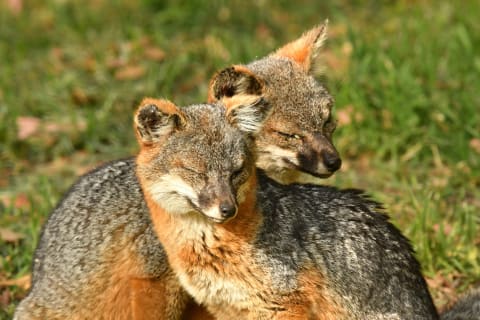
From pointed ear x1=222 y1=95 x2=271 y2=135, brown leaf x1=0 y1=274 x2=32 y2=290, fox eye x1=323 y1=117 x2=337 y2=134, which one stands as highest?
pointed ear x1=222 y1=95 x2=271 y2=135

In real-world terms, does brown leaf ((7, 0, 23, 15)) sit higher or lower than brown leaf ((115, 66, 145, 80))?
higher

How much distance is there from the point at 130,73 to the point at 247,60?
128cm

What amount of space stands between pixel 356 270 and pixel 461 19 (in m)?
5.27

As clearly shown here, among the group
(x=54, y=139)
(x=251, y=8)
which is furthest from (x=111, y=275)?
(x=251, y=8)

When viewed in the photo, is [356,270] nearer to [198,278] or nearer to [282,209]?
[282,209]

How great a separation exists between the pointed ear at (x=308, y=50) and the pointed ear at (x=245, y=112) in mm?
1150

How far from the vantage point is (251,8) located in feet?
40.2

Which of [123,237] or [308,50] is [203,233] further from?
[308,50]

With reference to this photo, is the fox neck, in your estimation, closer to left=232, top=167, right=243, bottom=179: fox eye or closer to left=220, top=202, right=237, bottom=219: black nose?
left=232, top=167, right=243, bottom=179: fox eye

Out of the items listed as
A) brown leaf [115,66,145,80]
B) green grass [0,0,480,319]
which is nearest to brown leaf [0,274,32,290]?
green grass [0,0,480,319]

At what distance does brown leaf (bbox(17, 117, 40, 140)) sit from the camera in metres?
9.71

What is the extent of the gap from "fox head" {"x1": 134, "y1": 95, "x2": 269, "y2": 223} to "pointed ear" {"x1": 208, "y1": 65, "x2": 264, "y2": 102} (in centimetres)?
68

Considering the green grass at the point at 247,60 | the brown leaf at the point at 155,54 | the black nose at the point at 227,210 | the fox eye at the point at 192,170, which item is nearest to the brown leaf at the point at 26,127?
the green grass at the point at 247,60

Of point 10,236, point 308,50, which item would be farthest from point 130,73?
point 308,50
